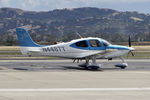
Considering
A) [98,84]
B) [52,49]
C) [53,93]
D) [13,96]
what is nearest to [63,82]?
[98,84]

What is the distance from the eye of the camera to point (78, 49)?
23.0 metres

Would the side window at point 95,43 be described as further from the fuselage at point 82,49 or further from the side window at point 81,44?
the side window at point 81,44

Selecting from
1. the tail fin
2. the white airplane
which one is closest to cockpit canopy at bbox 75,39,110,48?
the white airplane

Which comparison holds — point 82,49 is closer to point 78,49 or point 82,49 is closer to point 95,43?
point 78,49

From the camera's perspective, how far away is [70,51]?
23.0 meters

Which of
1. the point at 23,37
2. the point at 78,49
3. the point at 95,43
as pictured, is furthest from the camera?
the point at 78,49

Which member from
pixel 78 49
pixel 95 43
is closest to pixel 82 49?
pixel 78 49

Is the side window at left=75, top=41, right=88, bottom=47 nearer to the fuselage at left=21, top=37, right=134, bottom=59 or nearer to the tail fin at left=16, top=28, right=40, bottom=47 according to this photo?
the fuselage at left=21, top=37, right=134, bottom=59

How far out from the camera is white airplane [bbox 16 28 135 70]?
22516 millimetres

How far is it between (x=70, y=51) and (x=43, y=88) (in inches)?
411

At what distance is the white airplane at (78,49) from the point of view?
2252 cm

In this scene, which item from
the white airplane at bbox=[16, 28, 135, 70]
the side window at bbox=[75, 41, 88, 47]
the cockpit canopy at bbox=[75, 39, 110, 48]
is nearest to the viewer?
the white airplane at bbox=[16, 28, 135, 70]

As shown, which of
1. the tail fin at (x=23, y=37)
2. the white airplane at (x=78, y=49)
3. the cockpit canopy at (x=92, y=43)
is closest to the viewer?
the tail fin at (x=23, y=37)

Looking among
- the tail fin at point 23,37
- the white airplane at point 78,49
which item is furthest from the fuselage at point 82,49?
the tail fin at point 23,37
